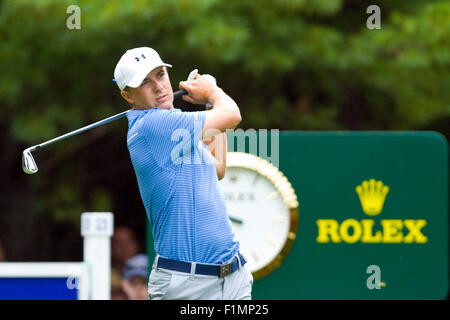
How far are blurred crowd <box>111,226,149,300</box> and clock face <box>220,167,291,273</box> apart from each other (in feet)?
2.41

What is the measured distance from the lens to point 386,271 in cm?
462

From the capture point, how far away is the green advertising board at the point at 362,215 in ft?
15.1

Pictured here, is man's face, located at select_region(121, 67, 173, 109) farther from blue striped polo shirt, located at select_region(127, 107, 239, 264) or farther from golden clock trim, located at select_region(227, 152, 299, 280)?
golden clock trim, located at select_region(227, 152, 299, 280)

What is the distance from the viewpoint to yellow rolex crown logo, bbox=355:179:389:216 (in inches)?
183

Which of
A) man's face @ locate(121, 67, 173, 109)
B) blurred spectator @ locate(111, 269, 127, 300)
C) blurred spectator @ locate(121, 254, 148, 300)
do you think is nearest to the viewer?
man's face @ locate(121, 67, 173, 109)

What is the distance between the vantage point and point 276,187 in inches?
183

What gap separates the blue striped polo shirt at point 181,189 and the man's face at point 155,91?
0.26 ft

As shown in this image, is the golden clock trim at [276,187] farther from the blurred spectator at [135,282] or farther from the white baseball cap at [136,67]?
the white baseball cap at [136,67]

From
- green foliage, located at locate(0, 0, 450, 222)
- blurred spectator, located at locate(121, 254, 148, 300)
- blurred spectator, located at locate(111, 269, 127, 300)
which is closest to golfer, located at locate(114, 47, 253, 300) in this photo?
blurred spectator, located at locate(121, 254, 148, 300)

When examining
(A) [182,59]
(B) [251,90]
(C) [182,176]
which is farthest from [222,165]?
(B) [251,90]

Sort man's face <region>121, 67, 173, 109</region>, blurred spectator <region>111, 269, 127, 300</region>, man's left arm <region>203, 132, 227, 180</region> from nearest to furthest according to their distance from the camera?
man's face <region>121, 67, 173, 109</region>, man's left arm <region>203, 132, 227, 180</region>, blurred spectator <region>111, 269, 127, 300</region>

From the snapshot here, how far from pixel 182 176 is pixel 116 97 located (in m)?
4.21

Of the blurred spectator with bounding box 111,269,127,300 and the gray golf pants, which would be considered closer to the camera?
the gray golf pants

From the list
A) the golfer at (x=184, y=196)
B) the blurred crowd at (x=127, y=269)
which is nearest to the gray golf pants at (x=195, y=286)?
the golfer at (x=184, y=196)
